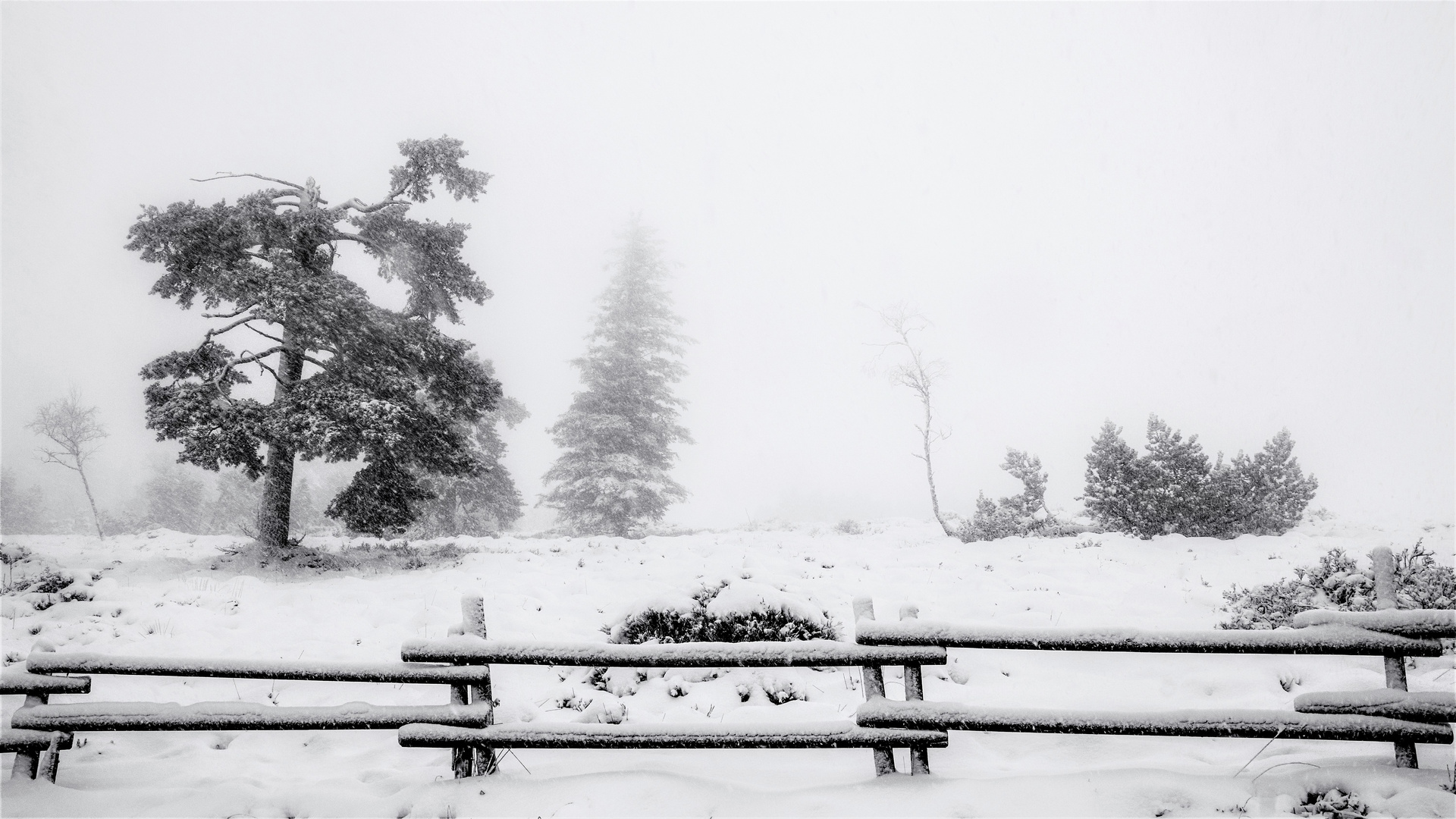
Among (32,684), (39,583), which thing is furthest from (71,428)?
(32,684)

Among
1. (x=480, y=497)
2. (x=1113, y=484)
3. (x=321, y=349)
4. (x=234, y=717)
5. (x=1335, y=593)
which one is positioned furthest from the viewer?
(x=480, y=497)

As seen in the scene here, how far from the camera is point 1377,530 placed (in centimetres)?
1336

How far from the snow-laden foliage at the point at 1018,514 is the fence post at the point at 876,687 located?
1234cm

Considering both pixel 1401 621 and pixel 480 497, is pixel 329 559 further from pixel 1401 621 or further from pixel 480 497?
pixel 1401 621

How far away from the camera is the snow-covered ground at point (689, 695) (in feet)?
11.7

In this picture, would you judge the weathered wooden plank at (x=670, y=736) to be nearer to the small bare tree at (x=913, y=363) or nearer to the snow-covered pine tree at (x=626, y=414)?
the small bare tree at (x=913, y=363)

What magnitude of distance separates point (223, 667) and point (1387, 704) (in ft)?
24.1

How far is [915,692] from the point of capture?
3.89 meters

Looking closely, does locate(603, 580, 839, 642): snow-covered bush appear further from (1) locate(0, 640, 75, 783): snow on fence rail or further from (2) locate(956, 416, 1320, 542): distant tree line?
(2) locate(956, 416, 1320, 542): distant tree line

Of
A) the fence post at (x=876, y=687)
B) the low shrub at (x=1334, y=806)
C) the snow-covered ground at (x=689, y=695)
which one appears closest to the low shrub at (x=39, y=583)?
the snow-covered ground at (x=689, y=695)

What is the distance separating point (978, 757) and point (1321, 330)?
150m

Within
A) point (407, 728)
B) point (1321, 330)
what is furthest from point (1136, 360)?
point (407, 728)

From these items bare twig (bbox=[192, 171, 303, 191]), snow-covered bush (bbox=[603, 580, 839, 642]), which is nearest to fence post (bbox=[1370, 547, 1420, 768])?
snow-covered bush (bbox=[603, 580, 839, 642])

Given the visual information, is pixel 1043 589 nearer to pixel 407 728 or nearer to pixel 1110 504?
pixel 1110 504
